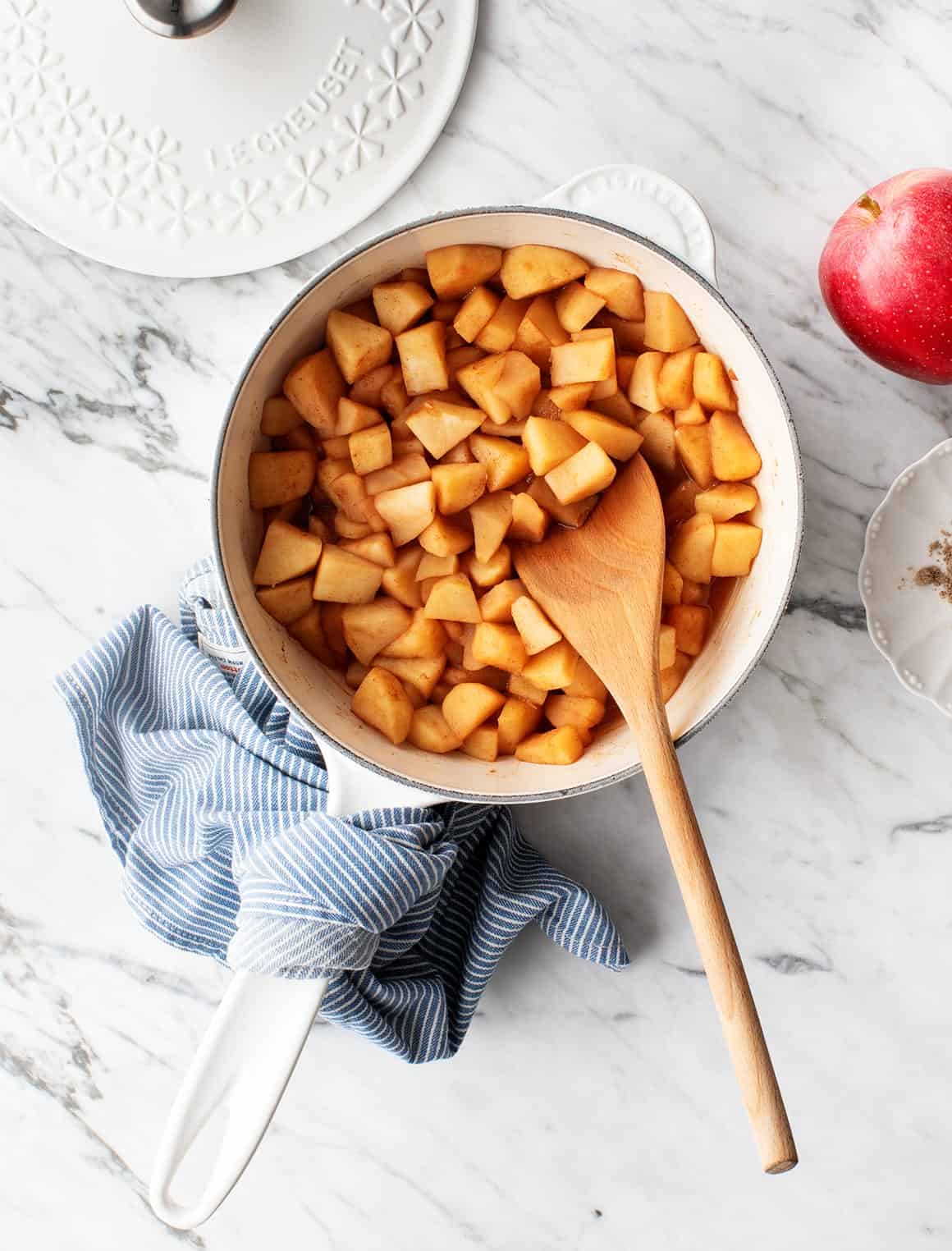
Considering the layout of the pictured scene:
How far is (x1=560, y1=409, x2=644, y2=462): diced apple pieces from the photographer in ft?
3.15

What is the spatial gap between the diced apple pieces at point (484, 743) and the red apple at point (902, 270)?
0.52 m

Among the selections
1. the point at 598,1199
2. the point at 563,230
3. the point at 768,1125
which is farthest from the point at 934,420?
the point at 598,1199

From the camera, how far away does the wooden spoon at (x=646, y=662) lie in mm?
806

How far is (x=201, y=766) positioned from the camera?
1.13 m

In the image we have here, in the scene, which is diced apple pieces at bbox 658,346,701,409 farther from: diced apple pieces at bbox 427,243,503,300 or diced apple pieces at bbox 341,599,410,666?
diced apple pieces at bbox 341,599,410,666

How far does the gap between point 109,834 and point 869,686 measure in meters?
0.83

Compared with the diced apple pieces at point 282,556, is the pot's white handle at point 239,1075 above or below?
below

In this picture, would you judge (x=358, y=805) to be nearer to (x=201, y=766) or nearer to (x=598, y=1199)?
(x=201, y=766)

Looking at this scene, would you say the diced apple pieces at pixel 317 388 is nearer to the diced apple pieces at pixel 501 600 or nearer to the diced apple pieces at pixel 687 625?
the diced apple pieces at pixel 501 600

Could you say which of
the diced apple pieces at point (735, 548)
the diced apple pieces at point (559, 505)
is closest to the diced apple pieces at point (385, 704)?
the diced apple pieces at point (559, 505)

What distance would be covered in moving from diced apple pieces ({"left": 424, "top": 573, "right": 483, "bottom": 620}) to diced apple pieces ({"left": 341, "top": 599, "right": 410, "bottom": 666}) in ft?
0.10

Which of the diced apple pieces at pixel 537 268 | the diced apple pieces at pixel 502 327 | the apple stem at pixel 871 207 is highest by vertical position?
the apple stem at pixel 871 207

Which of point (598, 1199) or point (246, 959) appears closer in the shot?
point (246, 959)

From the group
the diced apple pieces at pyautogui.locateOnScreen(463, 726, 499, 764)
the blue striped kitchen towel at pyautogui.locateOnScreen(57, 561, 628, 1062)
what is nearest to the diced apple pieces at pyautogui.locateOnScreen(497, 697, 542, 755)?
the diced apple pieces at pyautogui.locateOnScreen(463, 726, 499, 764)
